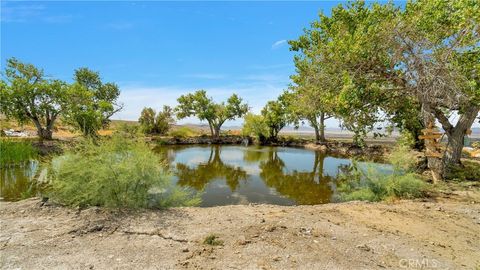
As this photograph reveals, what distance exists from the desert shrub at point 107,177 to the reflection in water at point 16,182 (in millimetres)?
2354

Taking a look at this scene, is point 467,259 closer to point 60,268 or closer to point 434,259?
point 434,259

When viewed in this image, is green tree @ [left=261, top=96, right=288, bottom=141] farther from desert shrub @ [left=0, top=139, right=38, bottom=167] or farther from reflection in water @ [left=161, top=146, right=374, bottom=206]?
desert shrub @ [left=0, top=139, right=38, bottom=167]

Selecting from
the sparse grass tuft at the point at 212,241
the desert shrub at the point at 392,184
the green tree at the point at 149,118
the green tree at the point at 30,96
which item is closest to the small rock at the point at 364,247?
the sparse grass tuft at the point at 212,241

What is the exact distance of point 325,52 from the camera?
9.40 m

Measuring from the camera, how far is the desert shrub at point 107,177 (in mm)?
4852

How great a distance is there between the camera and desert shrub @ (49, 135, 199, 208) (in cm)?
485

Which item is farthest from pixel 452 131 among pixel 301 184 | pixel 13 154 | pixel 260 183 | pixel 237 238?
pixel 13 154

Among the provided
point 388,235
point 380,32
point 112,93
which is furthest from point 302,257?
point 112,93

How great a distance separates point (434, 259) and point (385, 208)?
223 centimetres

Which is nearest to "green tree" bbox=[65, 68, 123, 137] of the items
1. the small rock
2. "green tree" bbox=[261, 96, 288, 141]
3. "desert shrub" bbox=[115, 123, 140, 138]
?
"desert shrub" bbox=[115, 123, 140, 138]

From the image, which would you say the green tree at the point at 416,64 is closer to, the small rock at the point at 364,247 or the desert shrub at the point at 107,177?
the small rock at the point at 364,247

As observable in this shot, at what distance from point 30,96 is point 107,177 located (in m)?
22.0

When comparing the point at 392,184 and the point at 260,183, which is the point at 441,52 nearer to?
the point at 392,184

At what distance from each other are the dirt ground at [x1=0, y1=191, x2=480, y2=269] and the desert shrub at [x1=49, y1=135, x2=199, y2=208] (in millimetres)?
308
